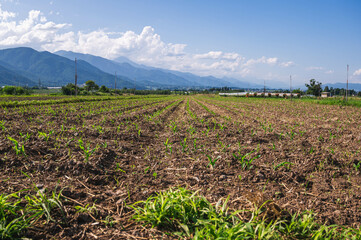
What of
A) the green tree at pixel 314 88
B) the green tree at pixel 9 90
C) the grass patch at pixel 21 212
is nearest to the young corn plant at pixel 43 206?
the grass patch at pixel 21 212

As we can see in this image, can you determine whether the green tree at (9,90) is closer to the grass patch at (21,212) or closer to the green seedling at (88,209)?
the grass patch at (21,212)

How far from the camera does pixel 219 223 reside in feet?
7.79

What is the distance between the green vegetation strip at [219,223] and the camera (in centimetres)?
217

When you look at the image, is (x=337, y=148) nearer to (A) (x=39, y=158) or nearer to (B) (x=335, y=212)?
(B) (x=335, y=212)

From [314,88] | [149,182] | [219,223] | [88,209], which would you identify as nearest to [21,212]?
[88,209]

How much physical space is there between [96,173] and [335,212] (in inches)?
155

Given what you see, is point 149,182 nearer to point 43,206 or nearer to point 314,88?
point 43,206

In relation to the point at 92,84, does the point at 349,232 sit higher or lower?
lower

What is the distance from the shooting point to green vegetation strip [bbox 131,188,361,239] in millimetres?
2168

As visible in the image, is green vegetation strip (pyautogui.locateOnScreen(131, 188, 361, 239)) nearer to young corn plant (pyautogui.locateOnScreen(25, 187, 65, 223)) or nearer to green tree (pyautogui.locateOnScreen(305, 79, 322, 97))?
young corn plant (pyautogui.locateOnScreen(25, 187, 65, 223))

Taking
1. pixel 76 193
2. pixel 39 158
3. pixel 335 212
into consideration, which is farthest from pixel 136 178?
pixel 335 212

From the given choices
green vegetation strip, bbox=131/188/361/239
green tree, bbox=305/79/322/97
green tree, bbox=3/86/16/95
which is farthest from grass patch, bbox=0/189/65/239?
green tree, bbox=305/79/322/97

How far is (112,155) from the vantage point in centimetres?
493

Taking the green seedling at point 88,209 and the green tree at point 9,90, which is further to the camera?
the green tree at point 9,90
